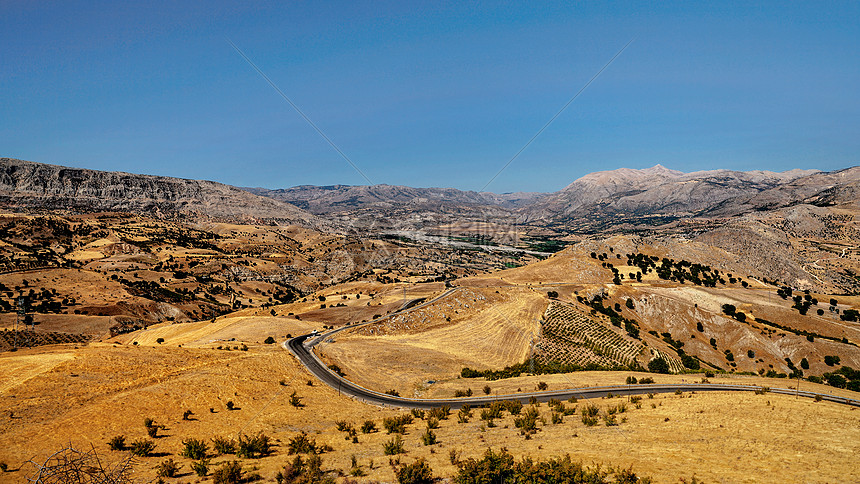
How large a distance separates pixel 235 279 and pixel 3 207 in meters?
159

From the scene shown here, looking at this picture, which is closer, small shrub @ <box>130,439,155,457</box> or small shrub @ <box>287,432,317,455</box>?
small shrub @ <box>130,439,155,457</box>

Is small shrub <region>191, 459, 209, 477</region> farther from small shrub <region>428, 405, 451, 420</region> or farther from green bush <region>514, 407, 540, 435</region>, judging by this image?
green bush <region>514, 407, 540, 435</region>

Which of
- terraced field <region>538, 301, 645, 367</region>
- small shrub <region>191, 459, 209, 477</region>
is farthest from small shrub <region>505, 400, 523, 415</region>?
terraced field <region>538, 301, 645, 367</region>

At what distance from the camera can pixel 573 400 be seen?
98.8ft

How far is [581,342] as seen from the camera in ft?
205

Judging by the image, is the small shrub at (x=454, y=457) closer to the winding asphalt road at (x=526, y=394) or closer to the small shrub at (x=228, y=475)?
the small shrub at (x=228, y=475)

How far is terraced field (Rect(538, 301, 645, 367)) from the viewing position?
5800cm

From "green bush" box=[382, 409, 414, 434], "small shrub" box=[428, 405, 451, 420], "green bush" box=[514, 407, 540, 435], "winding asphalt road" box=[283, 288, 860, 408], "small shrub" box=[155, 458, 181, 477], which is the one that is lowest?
"winding asphalt road" box=[283, 288, 860, 408]

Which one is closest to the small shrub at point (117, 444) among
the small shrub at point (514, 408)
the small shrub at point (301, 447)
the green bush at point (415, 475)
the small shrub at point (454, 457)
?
the small shrub at point (301, 447)

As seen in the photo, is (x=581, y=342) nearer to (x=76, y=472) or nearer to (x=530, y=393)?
(x=530, y=393)

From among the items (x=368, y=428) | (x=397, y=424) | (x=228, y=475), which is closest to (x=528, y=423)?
(x=397, y=424)

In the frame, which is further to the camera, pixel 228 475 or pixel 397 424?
pixel 397 424

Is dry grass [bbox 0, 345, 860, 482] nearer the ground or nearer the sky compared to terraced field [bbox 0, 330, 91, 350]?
nearer the sky

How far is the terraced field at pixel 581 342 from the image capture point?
5800 cm
